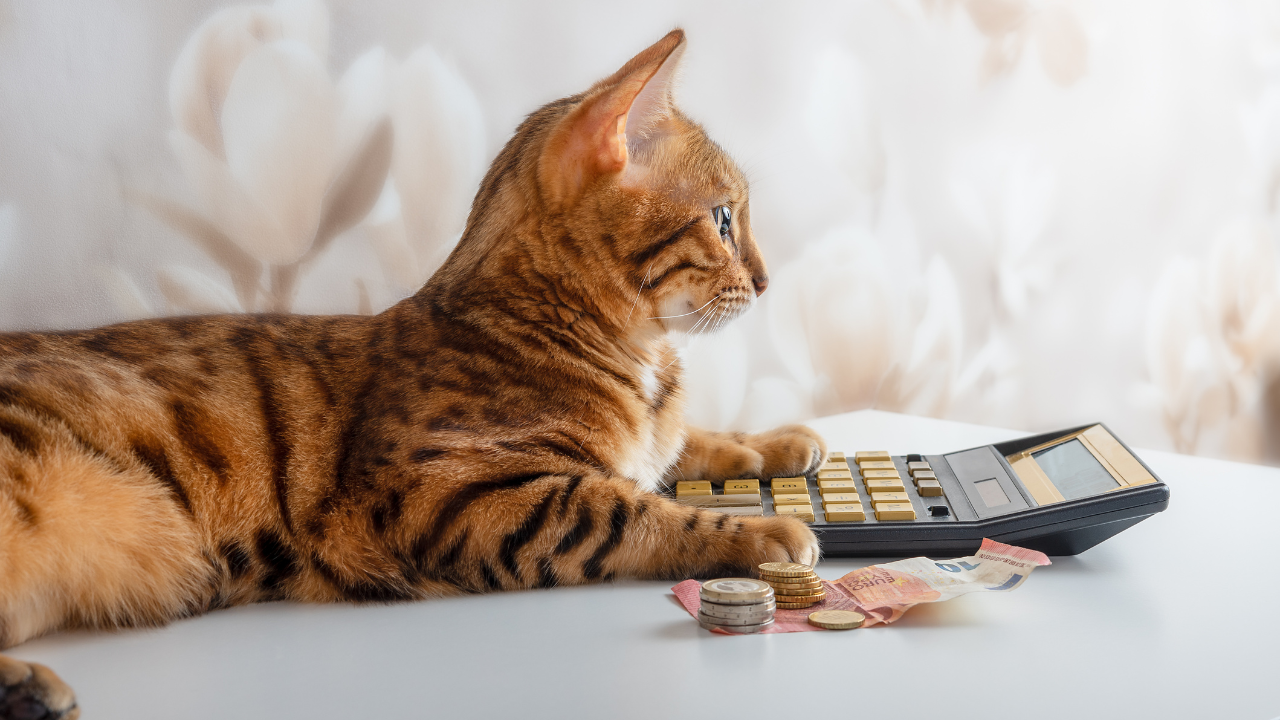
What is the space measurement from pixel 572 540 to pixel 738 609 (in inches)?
6.5

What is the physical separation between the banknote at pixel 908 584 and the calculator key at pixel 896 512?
0.05 meters

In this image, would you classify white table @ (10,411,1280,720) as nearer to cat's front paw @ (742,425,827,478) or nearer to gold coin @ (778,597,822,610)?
gold coin @ (778,597,822,610)

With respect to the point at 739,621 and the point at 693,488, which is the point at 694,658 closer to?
the point at 739,621

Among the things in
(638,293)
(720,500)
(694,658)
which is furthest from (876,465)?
(694,658)

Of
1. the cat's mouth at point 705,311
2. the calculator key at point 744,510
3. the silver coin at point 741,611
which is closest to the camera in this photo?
the silver coin at point 741,611

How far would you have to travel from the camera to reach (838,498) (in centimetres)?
85

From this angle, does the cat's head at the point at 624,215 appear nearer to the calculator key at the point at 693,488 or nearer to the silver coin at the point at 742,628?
the calculator key at the point at 693,488

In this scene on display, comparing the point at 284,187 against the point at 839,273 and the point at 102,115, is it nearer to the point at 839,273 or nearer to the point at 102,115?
the point at 102,115

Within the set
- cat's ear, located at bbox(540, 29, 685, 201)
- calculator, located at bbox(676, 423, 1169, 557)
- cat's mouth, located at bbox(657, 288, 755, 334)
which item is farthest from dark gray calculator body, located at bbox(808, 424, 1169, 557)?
cat's ear, located at bbox(540, 29, 685, 201)

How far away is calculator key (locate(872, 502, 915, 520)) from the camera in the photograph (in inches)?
30.7

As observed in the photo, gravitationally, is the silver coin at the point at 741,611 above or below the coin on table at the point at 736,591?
below

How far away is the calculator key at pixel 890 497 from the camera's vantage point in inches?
32.1

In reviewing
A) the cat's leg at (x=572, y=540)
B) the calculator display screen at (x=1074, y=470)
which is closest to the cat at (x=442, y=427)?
the cat's leg at (x=572, y=540)

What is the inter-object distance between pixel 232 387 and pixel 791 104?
3.49 ft
